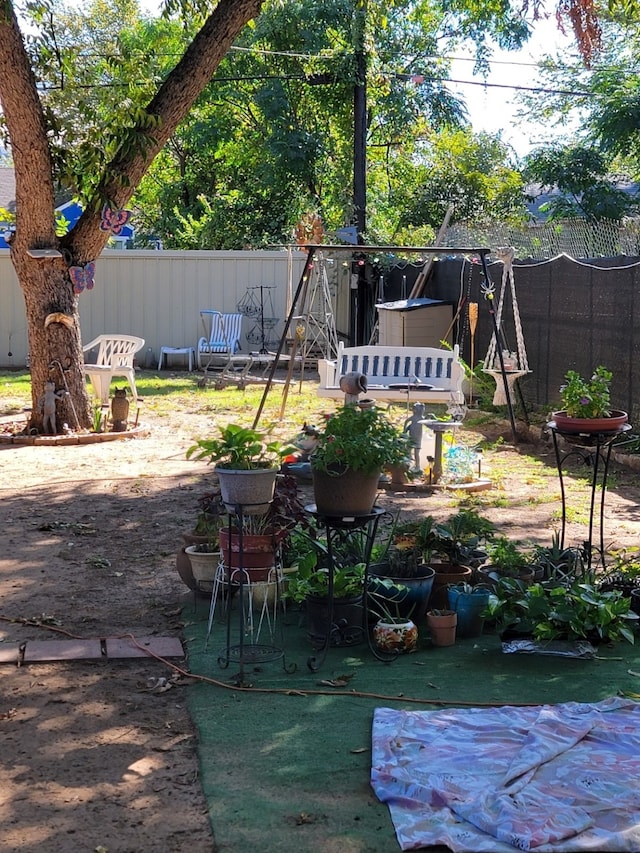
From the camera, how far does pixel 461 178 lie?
18.7m

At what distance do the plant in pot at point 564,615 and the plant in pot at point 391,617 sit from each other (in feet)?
1.09

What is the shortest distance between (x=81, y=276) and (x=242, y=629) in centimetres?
620

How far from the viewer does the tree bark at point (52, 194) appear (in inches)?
348

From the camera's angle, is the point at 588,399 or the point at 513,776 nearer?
the point at 513,776

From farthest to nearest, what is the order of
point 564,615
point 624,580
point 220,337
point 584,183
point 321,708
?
point 584,183
point 220,337
point 624,580
point 564,615
point 321,708

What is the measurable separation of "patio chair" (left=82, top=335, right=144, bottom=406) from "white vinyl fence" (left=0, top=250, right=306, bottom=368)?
422 centimetres

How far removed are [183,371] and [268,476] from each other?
37.2 feet

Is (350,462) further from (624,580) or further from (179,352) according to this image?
(179,352)

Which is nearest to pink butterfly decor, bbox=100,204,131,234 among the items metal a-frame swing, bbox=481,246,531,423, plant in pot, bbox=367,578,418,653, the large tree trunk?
the large tree trunk

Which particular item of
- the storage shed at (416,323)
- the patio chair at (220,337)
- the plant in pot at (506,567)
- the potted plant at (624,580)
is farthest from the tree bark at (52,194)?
the potted plant at (624,580)

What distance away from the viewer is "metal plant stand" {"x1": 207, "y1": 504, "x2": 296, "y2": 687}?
388 centimetres

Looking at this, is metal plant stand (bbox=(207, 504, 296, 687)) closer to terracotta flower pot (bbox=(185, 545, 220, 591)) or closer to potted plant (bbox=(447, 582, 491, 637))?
terracotta flower pot (bbox=(185, 545, 220, 591))

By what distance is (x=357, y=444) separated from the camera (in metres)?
3.94

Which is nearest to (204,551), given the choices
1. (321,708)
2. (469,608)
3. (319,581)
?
(319,581)
